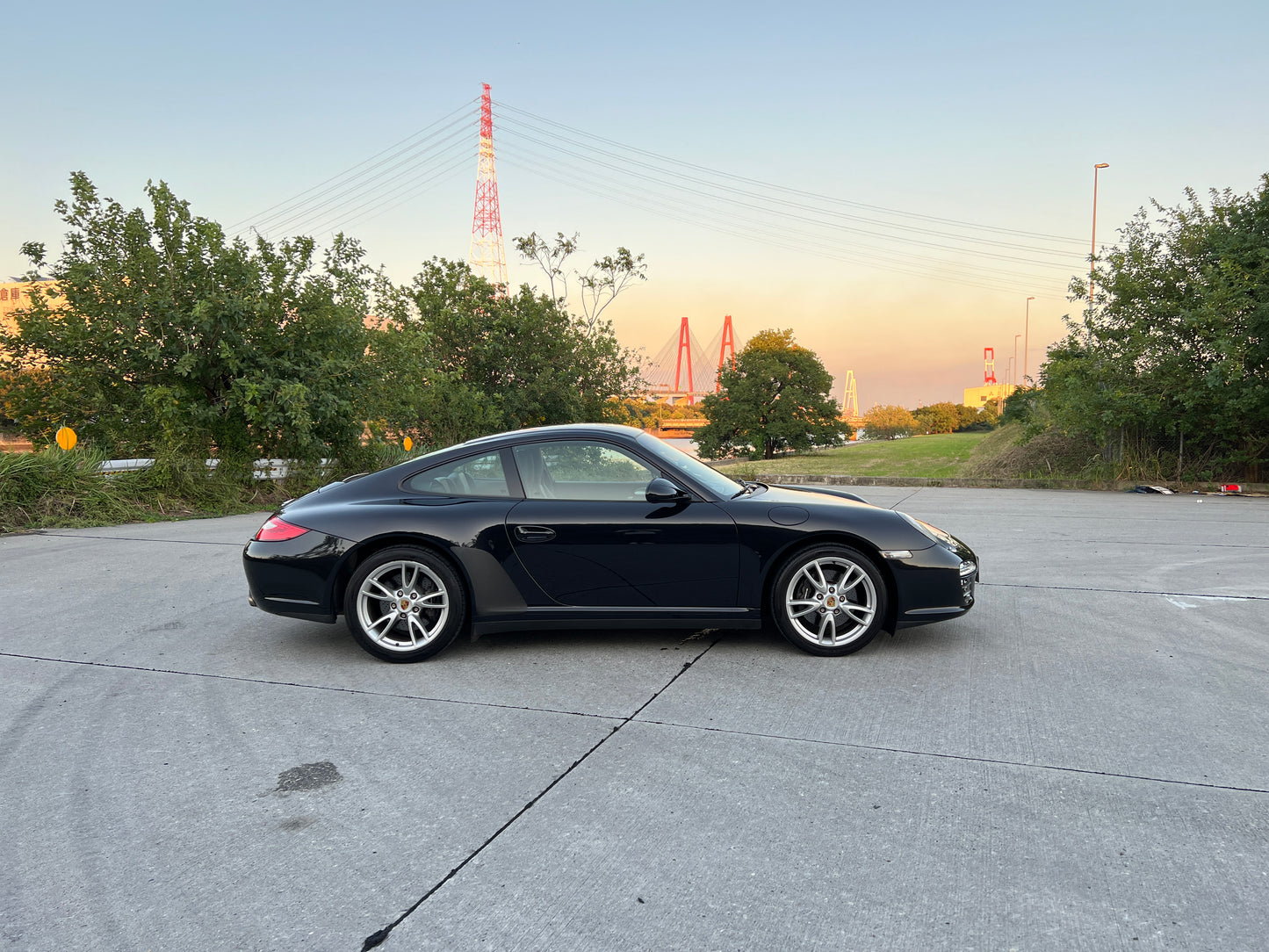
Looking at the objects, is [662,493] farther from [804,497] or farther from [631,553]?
[804,497]

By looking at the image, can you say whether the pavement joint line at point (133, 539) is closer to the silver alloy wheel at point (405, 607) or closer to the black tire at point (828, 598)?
the silver alloy wheel at point (405, 607)

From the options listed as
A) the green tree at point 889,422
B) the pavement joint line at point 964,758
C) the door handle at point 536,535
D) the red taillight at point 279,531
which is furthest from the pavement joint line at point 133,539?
the green tree at point 889,422

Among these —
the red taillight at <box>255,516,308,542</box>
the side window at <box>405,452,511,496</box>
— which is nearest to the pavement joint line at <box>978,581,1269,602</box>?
the side window at <box>405,452,511,496</box>

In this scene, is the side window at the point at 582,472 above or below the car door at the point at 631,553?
above

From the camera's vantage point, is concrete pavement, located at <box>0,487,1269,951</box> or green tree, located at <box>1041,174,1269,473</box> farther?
green tree, located at <box>1041,174,1269,473</box>

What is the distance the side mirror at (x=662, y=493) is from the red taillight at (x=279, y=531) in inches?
78.1

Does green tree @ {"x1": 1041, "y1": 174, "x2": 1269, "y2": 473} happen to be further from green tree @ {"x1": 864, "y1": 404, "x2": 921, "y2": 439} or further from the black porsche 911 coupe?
green tree @ {"x1": 864, "y1": 404, "x2": 921, "y2": 439}

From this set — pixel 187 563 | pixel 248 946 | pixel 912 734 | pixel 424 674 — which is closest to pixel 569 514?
pixel 424 674

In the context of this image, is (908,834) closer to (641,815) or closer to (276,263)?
(641,815)

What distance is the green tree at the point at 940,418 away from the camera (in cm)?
14512

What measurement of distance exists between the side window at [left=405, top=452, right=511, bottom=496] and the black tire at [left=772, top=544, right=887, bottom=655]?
1700 mm

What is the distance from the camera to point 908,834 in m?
2.88

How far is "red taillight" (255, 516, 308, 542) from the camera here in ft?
16.6

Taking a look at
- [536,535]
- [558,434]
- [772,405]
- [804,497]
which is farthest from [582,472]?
[772,405]
